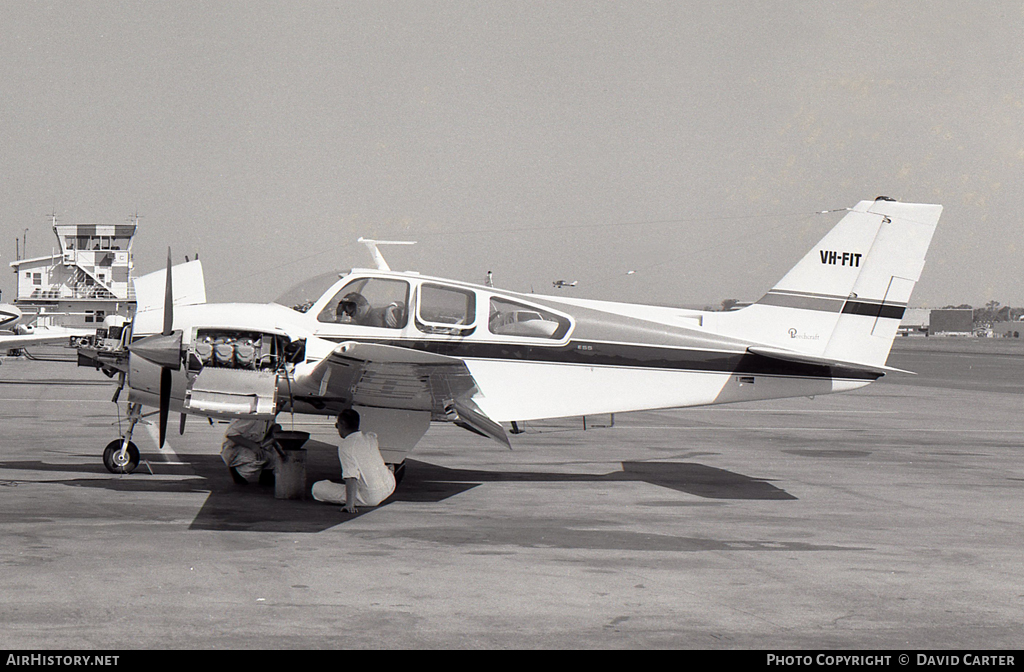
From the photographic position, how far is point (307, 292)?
35.0 feet

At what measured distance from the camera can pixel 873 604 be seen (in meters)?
6.35

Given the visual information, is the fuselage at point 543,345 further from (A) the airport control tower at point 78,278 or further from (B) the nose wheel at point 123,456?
(A) the airport control tower at point 78,278

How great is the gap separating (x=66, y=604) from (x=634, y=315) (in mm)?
7820

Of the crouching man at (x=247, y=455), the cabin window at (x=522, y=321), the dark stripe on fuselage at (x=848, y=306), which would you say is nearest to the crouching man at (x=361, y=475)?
the crouching man at (x=247, y=455)

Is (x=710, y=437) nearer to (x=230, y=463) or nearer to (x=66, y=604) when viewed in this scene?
(x=230, y=463)

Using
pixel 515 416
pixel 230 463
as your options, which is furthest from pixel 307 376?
pixel 515 416

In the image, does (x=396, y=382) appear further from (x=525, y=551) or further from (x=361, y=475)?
(x=525, y=551)

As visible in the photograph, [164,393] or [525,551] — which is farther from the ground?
[164,393]

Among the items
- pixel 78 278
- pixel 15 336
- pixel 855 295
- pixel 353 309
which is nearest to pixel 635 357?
pixel 855 295

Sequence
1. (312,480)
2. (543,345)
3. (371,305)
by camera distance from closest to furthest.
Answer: (371,305)
(543,345)
(312,480)

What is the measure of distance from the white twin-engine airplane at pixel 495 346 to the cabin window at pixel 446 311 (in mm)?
17

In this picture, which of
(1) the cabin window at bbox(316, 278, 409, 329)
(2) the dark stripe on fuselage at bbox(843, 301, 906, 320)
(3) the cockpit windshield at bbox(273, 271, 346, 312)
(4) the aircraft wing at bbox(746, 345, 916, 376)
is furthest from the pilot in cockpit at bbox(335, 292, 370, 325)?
(2) the dark stripe on fuselage at bbox(843, 301, 906, 320)

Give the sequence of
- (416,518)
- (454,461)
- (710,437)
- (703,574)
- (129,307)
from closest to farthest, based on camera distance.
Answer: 1. (703,574)
2. (416,518)
3. (454,461)
4. (710,437)
5. (129,307)

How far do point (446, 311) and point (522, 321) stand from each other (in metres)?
0.98
